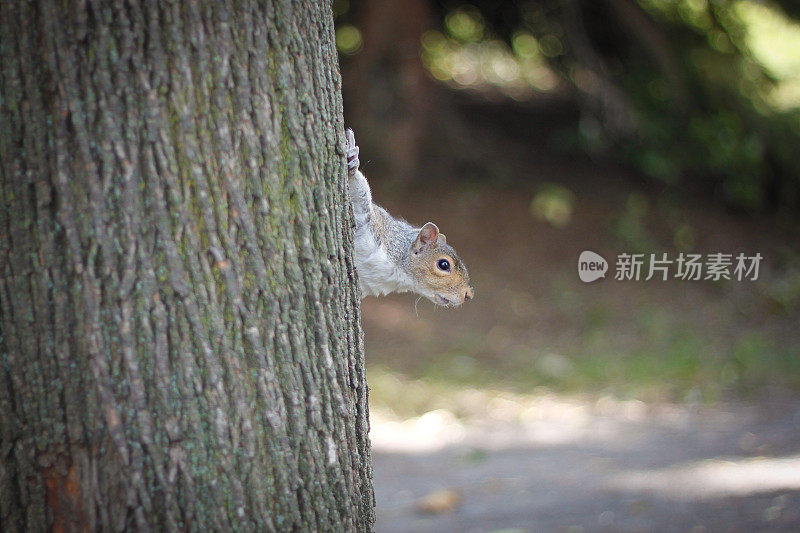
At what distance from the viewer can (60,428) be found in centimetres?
185

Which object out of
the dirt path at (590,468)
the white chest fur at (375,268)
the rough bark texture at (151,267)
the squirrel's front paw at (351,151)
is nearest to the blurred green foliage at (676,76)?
the dirt path at (590,468)

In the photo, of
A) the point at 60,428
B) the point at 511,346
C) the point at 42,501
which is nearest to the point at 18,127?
the point at 60,428

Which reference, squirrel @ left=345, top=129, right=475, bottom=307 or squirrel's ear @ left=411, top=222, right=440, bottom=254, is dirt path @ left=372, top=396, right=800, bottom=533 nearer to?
squirrel @ left=345, top=129, right=475, bottom=307

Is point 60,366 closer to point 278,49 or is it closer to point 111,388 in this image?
point 111,388

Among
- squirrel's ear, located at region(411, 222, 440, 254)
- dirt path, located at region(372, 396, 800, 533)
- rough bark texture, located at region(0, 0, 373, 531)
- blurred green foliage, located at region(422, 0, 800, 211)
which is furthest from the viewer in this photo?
blurred green foliage, located at region(422, 0, 800, 211)

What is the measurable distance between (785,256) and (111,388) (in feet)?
26.4

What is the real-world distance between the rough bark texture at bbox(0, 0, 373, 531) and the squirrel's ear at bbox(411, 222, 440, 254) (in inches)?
57.9

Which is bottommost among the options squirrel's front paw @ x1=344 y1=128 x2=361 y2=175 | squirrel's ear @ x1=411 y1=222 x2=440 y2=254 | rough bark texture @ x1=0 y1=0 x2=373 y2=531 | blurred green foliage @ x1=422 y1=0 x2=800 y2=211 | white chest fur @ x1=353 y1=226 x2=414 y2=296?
rough bark texture @ x1=0 y1=0 x2=373 y2=531

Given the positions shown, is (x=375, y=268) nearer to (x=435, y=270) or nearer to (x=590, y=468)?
(x=435, y=270)

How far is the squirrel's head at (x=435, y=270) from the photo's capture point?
11.4 ft

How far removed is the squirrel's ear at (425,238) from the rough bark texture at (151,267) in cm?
147

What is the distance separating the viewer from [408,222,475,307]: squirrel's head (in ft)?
11.4

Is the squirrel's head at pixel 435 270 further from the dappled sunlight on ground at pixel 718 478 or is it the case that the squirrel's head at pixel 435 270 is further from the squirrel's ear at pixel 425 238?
the dappled sunlight on ground at pixel 718 478

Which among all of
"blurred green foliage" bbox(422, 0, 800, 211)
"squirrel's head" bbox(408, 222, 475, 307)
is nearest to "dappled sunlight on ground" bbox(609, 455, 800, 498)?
"squirrel's head" bbox(408, 222, 475, 307)
